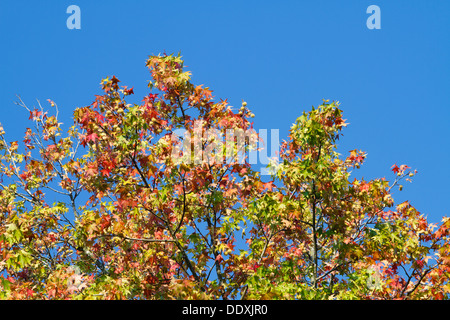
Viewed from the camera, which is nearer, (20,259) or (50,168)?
(20,259)

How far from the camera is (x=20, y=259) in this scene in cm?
777

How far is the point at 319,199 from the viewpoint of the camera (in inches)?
392

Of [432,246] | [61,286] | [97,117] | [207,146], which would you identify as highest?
[97,117]

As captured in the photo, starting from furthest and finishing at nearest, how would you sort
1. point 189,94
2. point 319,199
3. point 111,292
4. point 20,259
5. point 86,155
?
point 86,155, point 189,94, point 319,199, point 111,292, point 20,259

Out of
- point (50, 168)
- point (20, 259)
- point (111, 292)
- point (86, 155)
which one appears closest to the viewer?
point (20, 259)

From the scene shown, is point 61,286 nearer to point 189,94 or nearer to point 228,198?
point 228,198

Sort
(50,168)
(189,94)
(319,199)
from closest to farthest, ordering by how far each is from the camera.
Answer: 1. (319,199)
2. (189,94)
3. (50,168)

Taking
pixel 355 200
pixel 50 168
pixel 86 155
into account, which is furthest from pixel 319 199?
pixel 50 168

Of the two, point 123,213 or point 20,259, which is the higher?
point 123,213

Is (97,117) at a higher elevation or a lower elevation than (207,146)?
higher

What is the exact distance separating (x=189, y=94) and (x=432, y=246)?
6.43 m

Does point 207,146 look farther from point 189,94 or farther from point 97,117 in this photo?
point 97,117

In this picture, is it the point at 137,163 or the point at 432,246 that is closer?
the point at 137,163
